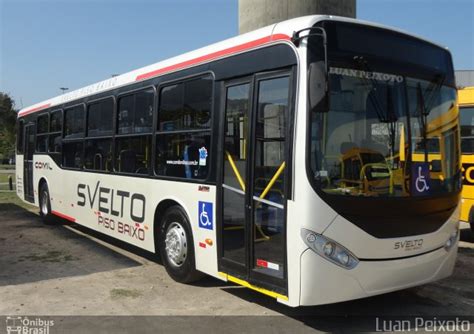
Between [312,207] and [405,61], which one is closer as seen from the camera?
[312,207]

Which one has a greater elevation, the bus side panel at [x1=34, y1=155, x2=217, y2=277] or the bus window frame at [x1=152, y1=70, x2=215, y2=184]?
the bus window frame at [x1=152, y1=70, x2=215, y2=184]

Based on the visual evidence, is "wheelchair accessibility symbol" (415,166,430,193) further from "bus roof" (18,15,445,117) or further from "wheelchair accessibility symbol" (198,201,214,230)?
"wheelchair accessibility symbol" (198,201,214,230)

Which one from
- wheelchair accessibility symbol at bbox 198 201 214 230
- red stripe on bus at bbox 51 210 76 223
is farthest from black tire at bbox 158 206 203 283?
red stripe on bus at bbox 51 210 76 223

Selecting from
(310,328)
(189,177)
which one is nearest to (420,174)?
(310,328)

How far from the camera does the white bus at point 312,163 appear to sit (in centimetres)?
437

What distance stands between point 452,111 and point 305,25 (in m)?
2.06

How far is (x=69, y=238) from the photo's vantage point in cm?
970

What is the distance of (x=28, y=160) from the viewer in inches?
501

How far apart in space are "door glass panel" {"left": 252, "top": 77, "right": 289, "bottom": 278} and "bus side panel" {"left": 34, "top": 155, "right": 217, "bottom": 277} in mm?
773

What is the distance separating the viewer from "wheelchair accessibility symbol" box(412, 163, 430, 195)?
15.9 ft

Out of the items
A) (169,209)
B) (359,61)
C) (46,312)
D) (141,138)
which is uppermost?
(359,61)

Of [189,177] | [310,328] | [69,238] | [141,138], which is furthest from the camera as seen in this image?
[69,238]

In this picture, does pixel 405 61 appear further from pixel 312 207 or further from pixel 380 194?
pixel 312 207

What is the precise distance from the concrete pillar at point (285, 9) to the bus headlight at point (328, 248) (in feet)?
25.6
